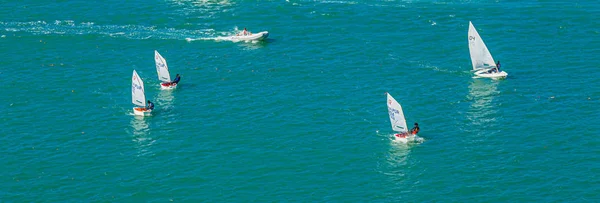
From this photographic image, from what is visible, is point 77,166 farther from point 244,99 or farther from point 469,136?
point 469,136

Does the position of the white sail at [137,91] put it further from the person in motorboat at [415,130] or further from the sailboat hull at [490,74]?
the sailboat hull at [490,74]

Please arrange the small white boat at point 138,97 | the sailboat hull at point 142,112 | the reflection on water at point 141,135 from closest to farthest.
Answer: the reflection on water at point 141,135
the small white boat at point 138,97
the sailboat hull at point 142,112

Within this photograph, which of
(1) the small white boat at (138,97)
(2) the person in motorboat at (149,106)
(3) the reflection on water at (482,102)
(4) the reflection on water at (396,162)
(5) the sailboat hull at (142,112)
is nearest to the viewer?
(4) the reflection on water at (396,162)

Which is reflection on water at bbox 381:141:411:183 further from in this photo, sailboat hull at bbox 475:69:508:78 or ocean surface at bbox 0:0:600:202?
sailboat hull at bbox 475:69:508:78

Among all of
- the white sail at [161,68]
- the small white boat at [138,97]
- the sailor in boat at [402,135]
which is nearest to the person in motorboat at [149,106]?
the small white boat at [138,97]

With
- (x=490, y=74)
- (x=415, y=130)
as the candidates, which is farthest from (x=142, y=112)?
(x=490, y=74)

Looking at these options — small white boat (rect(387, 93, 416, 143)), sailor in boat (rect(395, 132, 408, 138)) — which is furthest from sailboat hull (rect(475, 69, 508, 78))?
sailor in boat (rect(395, 132, 408, 138))
